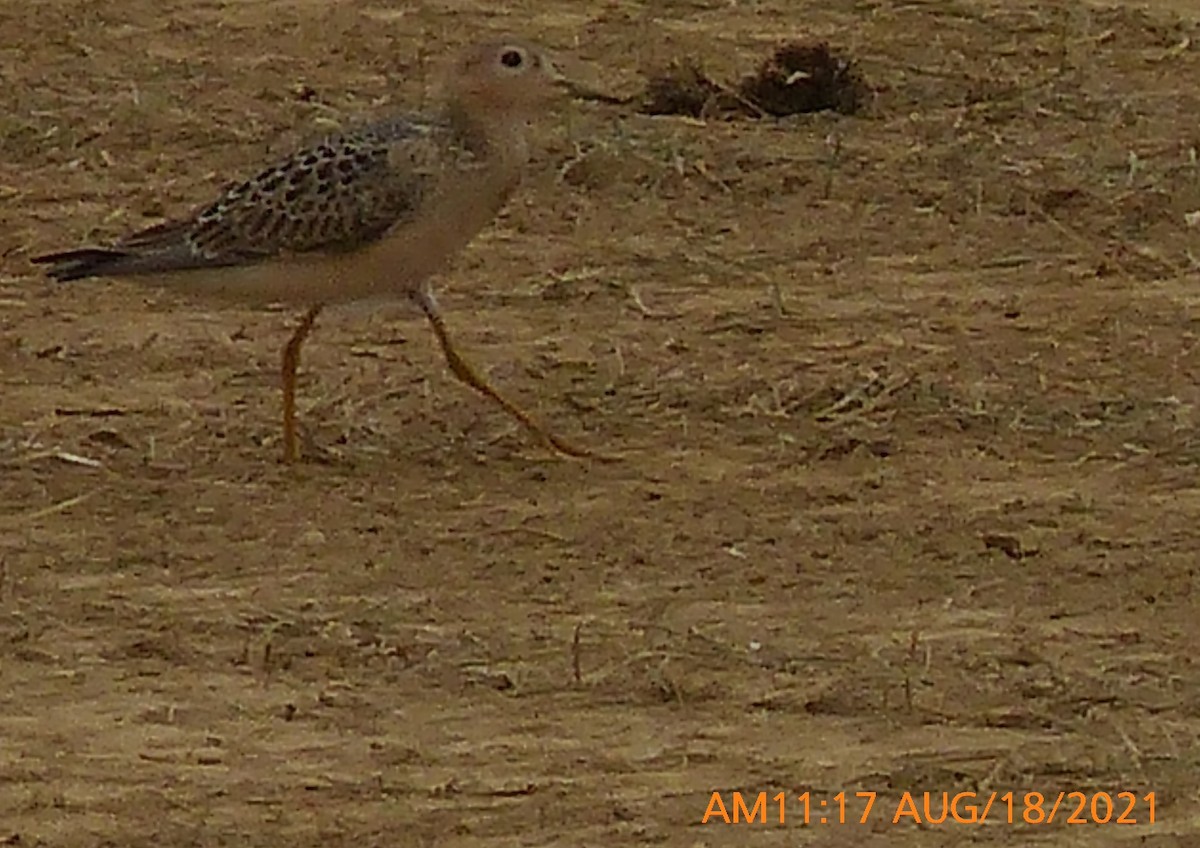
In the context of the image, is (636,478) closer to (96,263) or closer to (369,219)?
(369,219)

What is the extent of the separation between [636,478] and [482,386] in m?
0.42

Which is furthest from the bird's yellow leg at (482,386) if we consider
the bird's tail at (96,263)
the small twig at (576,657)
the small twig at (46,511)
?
the small twig at (576,657)

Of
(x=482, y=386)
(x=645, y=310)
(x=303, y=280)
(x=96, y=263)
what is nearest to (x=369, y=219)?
(x=303, y=280)

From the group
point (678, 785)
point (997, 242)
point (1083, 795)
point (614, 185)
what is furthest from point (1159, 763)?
point (614, 185)

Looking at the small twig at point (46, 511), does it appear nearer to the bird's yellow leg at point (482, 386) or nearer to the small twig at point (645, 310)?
the bird's yellow leg at point (482, 386)

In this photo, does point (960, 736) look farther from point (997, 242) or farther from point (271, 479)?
point (997, 242)

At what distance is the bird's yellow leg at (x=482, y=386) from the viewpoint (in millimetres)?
6574

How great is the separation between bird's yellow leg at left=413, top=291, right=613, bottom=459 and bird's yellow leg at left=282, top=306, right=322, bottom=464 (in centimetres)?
25

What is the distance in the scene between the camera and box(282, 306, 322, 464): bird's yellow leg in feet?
21.2

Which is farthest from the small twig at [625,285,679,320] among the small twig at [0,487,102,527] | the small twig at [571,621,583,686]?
the small twig at [571,621,583,686]

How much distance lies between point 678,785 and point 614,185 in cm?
377
